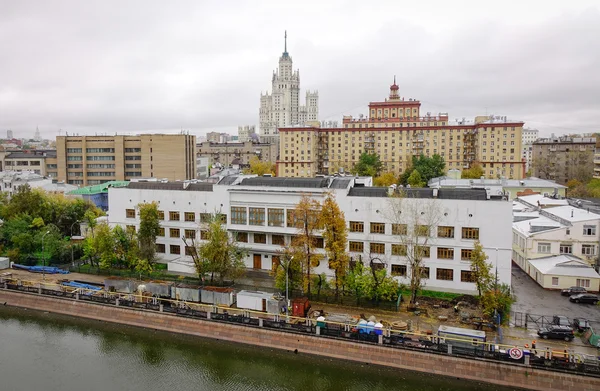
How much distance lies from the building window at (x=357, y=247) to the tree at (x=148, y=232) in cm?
1585

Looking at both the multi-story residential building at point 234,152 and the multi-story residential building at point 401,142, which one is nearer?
the multi-story residential building at point 401,142

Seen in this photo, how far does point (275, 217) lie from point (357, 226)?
6550 millimetres

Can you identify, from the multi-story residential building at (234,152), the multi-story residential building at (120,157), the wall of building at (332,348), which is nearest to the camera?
the wall of building at (332,348)

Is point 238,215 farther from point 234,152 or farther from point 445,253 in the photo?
point 234,152

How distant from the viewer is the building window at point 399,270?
3309 cm

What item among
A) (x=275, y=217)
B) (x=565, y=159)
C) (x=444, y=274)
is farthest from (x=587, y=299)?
(x=565, y=159)

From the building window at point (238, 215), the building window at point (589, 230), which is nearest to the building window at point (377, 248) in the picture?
the building window at point (238, 215)

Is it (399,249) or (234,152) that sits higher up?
(234,152)

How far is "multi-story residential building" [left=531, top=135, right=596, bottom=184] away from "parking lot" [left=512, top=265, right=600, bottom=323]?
80.7 m

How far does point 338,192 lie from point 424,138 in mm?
66061

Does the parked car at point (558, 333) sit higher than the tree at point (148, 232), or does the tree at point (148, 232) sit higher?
the tree at point (148, 232)

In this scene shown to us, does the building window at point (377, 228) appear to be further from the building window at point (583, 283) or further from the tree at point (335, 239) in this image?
the building window at point (583, 283)

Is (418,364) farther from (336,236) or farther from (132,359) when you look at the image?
(132,359)

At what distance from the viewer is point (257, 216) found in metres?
36.7
